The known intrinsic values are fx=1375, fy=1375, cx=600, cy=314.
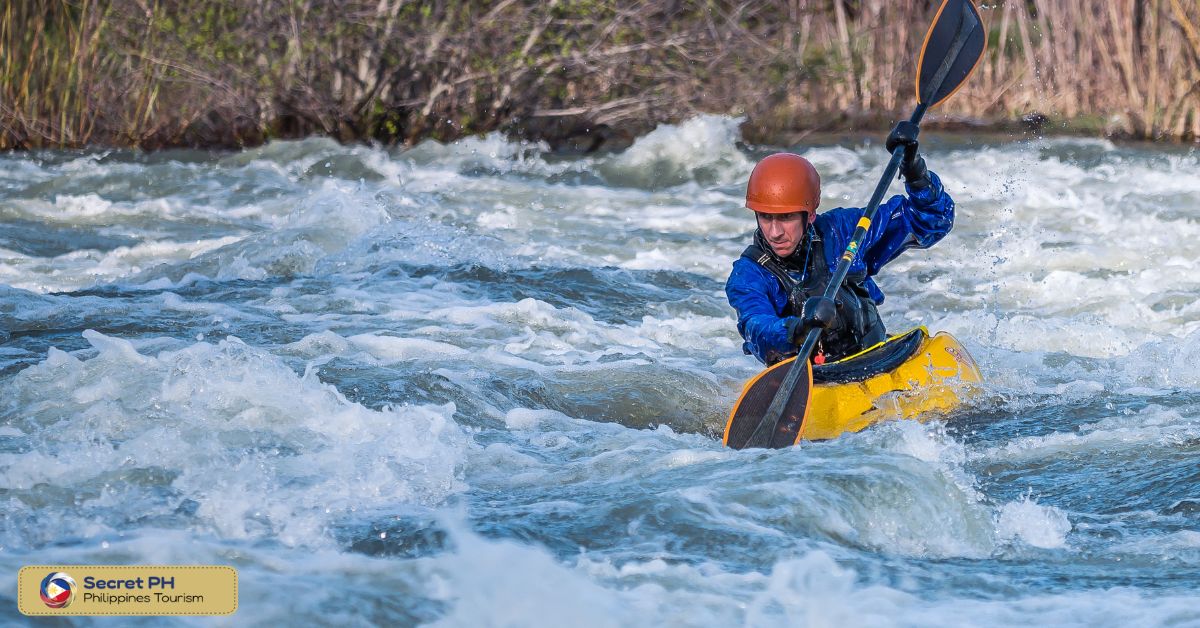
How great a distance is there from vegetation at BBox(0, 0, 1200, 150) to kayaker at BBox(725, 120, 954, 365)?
24.4 feet

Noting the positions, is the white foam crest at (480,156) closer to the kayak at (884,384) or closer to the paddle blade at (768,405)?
the kayak at (884,384)

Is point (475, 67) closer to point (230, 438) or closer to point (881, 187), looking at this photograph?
point (881, 187)

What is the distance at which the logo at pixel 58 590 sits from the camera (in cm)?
289

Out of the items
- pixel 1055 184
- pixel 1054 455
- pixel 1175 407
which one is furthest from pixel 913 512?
pixel 1055 184

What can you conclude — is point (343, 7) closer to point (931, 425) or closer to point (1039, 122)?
point (1039, 122)

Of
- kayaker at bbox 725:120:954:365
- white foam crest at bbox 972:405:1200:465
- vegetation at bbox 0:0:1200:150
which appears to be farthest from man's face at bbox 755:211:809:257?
vegetation at bbox 0:0:1200:150

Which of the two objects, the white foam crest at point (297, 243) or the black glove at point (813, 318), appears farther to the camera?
the white foam crest at point (297, 243)

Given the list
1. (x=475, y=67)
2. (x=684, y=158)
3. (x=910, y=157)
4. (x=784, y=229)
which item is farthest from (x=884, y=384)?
(x=475, y=67)

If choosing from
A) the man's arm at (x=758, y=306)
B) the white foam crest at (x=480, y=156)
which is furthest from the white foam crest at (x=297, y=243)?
the man's arm at (x=758, y=306)

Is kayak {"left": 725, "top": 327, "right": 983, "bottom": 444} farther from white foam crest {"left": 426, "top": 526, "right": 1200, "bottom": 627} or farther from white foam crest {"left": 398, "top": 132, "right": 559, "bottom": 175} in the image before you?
white foam crest {"left": 398, "top": 132, "right": 559, "bottom": 175}

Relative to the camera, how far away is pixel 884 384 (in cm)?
448

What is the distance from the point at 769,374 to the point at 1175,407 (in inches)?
57.5

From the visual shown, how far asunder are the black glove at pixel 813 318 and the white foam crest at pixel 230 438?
1107mm

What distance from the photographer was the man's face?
4625 mm
